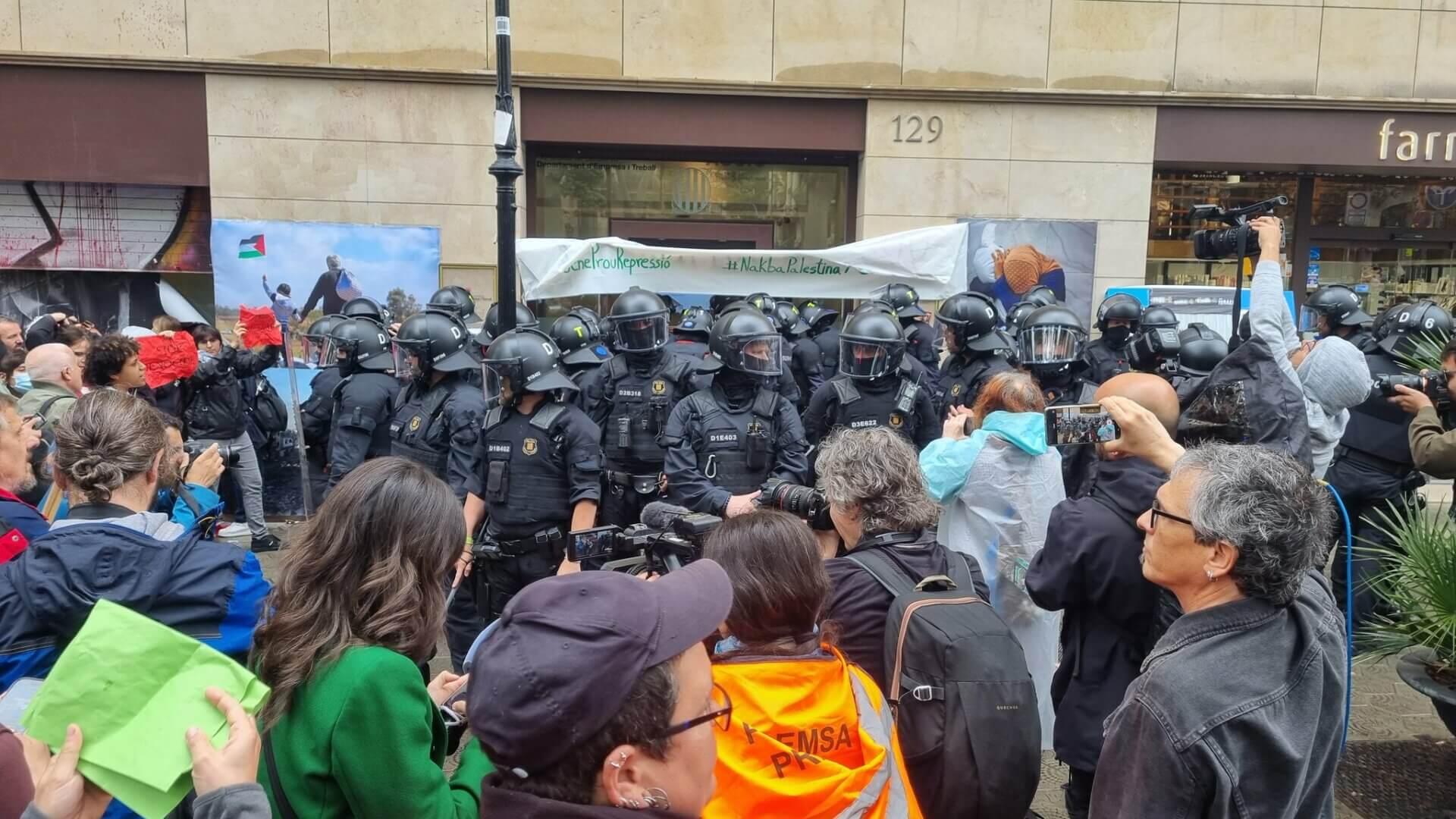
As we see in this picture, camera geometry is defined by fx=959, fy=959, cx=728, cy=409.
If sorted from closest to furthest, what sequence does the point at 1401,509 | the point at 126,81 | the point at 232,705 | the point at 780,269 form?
the point at 232,705, the point at 1401,509, the point at 780,269, the point at 126,81

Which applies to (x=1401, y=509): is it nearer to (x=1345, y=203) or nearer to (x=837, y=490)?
(x=837, y=490)

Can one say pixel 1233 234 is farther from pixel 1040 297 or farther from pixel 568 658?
pixel 1040 297

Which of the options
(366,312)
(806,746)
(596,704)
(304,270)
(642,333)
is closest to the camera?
(596,704)

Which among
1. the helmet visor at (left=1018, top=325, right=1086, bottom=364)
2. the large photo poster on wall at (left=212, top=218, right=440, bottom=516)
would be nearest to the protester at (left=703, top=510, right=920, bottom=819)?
the helmet visor at (left=1018, top=325, right=1086, bottom=364)

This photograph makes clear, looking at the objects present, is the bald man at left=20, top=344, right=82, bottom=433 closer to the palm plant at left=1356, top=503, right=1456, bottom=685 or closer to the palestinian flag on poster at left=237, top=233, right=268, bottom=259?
the palestinian flag on poster at left=237, top=233, right=268, bottom=259

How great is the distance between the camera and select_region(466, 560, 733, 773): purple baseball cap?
132 cm

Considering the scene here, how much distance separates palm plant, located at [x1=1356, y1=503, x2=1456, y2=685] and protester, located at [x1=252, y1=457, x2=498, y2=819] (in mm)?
4027

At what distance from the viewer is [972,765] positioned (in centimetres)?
261

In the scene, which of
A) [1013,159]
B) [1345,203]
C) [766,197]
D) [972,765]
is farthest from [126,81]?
[1345,203]

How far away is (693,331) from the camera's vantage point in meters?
9.16

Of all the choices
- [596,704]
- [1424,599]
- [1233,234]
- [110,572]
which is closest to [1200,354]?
[1233,234]

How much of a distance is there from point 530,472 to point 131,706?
11.6ft

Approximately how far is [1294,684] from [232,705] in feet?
6.68

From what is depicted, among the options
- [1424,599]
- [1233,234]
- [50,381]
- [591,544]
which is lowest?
[1424,599]
